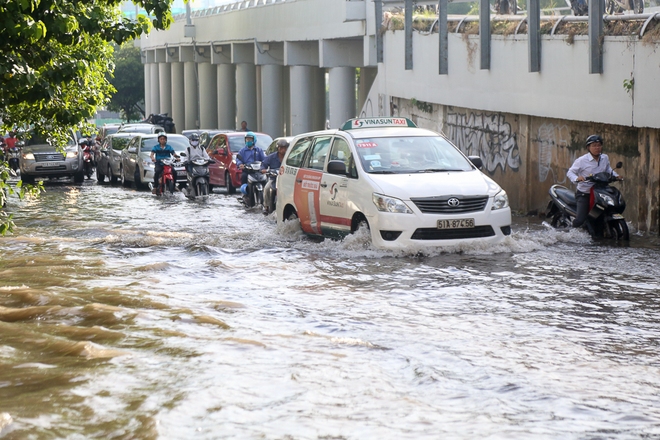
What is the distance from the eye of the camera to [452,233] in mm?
12047

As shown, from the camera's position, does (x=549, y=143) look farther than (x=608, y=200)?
Yes

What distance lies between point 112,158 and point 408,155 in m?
20.2

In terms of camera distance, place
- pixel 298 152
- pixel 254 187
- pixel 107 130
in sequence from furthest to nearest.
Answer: pixel 107 130, pixel 254 187, pixel 298 152

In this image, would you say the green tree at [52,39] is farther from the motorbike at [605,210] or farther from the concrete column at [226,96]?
the concrete column at [226,96]

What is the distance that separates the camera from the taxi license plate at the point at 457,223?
1194 centimetres

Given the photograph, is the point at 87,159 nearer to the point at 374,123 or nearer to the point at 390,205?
the point at 374,123

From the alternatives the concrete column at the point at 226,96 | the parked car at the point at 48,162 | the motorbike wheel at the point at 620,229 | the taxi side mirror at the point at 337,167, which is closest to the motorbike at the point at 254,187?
the taxi side mirror at the point at 337,167

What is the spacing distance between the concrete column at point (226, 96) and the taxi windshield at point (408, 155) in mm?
48540

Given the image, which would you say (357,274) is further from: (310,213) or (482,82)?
(482,82)

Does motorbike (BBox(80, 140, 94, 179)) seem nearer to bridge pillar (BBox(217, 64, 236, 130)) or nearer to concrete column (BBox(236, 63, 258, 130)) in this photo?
concrete column (BBox(236, 63, 258, 130))

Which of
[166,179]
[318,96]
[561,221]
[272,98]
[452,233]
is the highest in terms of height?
[318,96]

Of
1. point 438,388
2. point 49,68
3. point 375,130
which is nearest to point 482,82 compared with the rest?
point 375,130

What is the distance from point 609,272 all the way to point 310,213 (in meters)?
4.24

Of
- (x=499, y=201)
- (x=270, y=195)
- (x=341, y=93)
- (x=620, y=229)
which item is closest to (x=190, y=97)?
(x=341, y=93)
